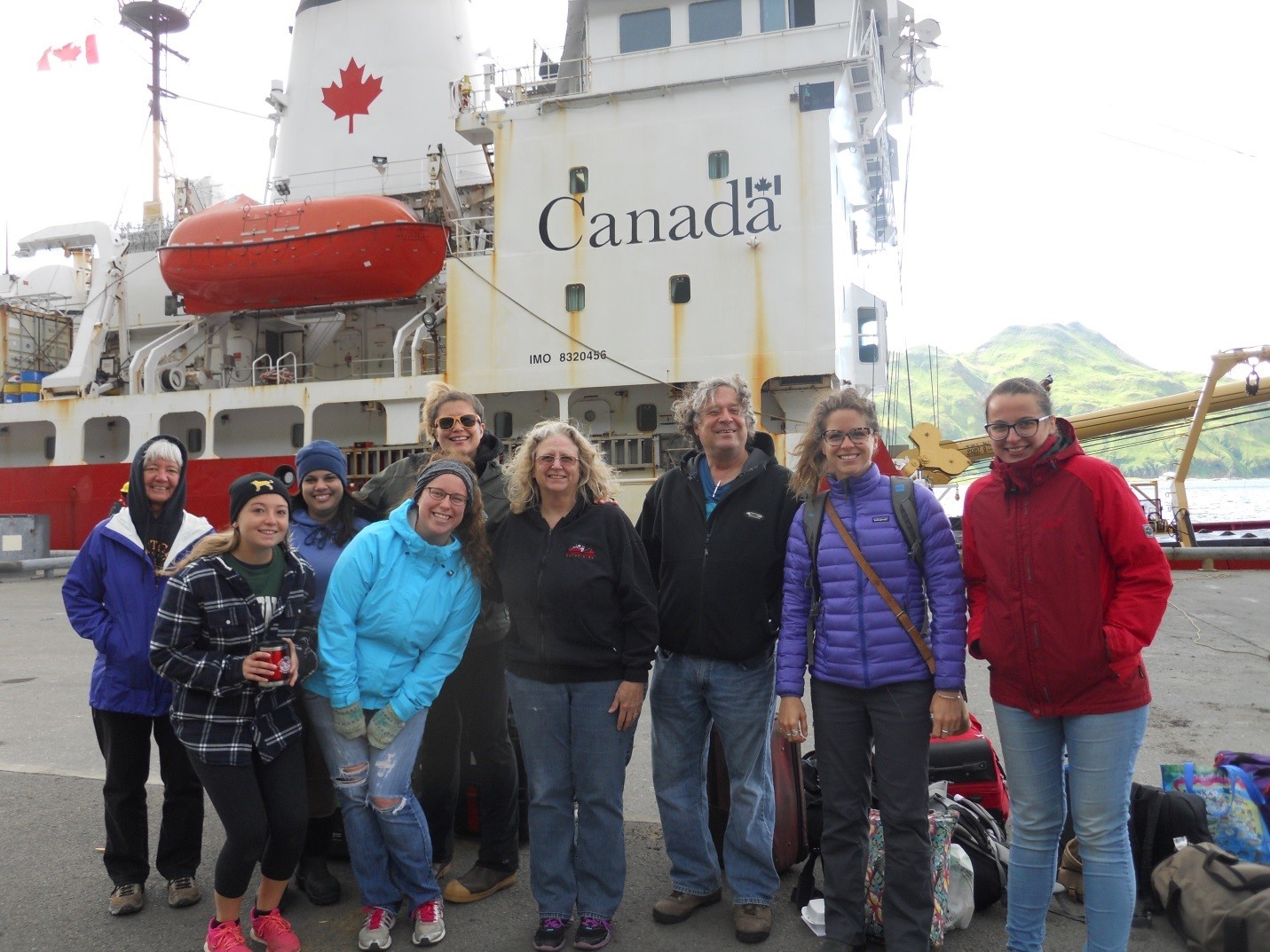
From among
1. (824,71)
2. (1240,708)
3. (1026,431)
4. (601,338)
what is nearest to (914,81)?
(824,71)

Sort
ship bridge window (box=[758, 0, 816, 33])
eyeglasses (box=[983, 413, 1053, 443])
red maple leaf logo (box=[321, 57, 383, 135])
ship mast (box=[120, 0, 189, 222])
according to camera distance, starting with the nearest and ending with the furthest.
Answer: eyeglasses (box=[983, 413, 1053, 443])
ship bridge window (box=[758, 0, 816, 33])
red maple leaf logo (box=[321, 57, 383, 135])
ship mast (box=[120, 0, 189, 222])

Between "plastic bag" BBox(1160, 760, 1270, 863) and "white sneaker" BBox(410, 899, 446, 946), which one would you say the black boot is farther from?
"plastic bag" BBox(1160, 760, 1270, 863)

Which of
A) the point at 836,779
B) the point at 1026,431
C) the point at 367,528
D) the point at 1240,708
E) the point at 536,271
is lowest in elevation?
the point at 1240,708

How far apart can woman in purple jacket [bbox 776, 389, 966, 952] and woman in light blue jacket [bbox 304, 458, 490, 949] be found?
46.5 inches

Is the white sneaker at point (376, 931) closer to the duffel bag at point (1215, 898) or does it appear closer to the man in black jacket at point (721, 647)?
the man in black jacket at point (721, 647)

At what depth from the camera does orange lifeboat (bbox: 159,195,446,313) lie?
1316cm

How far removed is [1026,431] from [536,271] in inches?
437

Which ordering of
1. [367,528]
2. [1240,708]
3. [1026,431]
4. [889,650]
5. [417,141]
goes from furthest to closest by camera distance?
1. [417,141]
2. [1240,708]
3. [367,528]
4. [889,650]
5. [1026,431]

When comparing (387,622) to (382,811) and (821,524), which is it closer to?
(382,811)

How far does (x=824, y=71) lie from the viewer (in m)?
12.2

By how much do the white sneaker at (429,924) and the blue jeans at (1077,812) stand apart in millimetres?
1793

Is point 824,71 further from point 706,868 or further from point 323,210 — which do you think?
point 706,868

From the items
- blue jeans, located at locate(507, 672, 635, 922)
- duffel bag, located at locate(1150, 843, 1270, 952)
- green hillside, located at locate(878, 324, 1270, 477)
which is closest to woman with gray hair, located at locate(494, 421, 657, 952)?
blue jeans, located at locate(507, 672, 635, 922)

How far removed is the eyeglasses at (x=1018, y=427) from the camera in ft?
8.17
